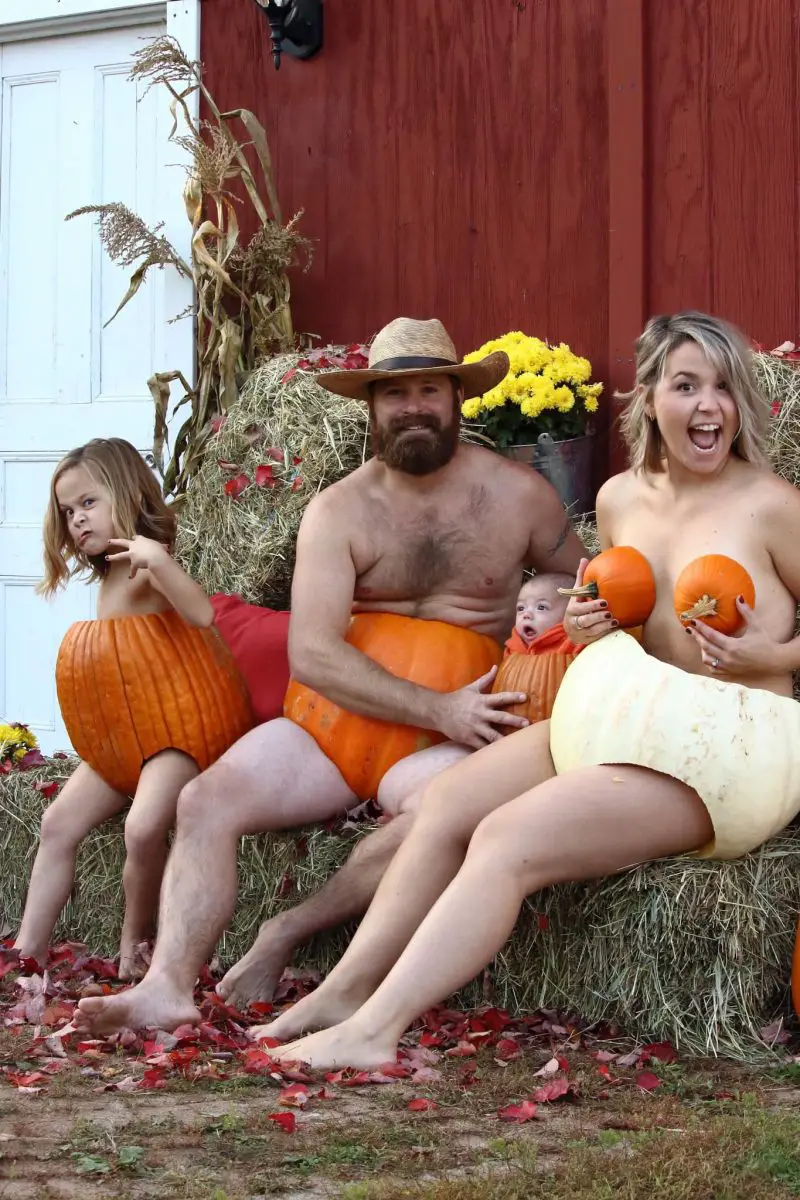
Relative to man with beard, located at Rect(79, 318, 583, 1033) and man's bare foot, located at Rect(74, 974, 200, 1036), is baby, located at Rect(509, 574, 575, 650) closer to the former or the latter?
man with beard, located at Rect(79, 318, 583, 1033)

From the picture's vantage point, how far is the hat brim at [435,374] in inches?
167

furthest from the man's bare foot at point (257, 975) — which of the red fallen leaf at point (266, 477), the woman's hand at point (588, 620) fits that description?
the red fallen leaf at point (266, 477)

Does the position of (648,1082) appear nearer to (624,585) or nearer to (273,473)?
(624,585)

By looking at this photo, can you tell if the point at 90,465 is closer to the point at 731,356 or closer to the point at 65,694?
the point at 65,694

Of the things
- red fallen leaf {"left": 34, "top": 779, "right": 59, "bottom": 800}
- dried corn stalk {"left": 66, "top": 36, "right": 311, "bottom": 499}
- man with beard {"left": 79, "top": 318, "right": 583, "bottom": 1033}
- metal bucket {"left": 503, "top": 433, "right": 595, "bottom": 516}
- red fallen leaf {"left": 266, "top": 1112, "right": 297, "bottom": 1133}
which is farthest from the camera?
dried corn stalk {"left": 66, "top": 36, "right": 311, "bottom": 499}

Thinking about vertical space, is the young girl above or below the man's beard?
below

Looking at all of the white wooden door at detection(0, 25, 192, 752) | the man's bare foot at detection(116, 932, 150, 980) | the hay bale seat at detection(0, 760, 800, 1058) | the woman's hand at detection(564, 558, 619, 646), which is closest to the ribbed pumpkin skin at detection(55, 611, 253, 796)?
the man's bare foot at detection(116, 932, 150, 980)

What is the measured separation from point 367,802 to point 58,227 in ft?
12.5

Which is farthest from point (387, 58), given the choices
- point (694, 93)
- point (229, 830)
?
point (229, 830)

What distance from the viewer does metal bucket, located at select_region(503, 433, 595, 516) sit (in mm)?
5352

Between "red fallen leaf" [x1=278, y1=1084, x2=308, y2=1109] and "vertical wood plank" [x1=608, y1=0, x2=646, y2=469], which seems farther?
"vertical wood plank" [x1=608, y1=0, x2=646, y2=469]

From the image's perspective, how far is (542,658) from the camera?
391cm

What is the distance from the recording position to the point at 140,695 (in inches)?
167

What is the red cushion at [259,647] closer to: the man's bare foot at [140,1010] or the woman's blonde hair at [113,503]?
the woman's blonde hair at [113,503]
